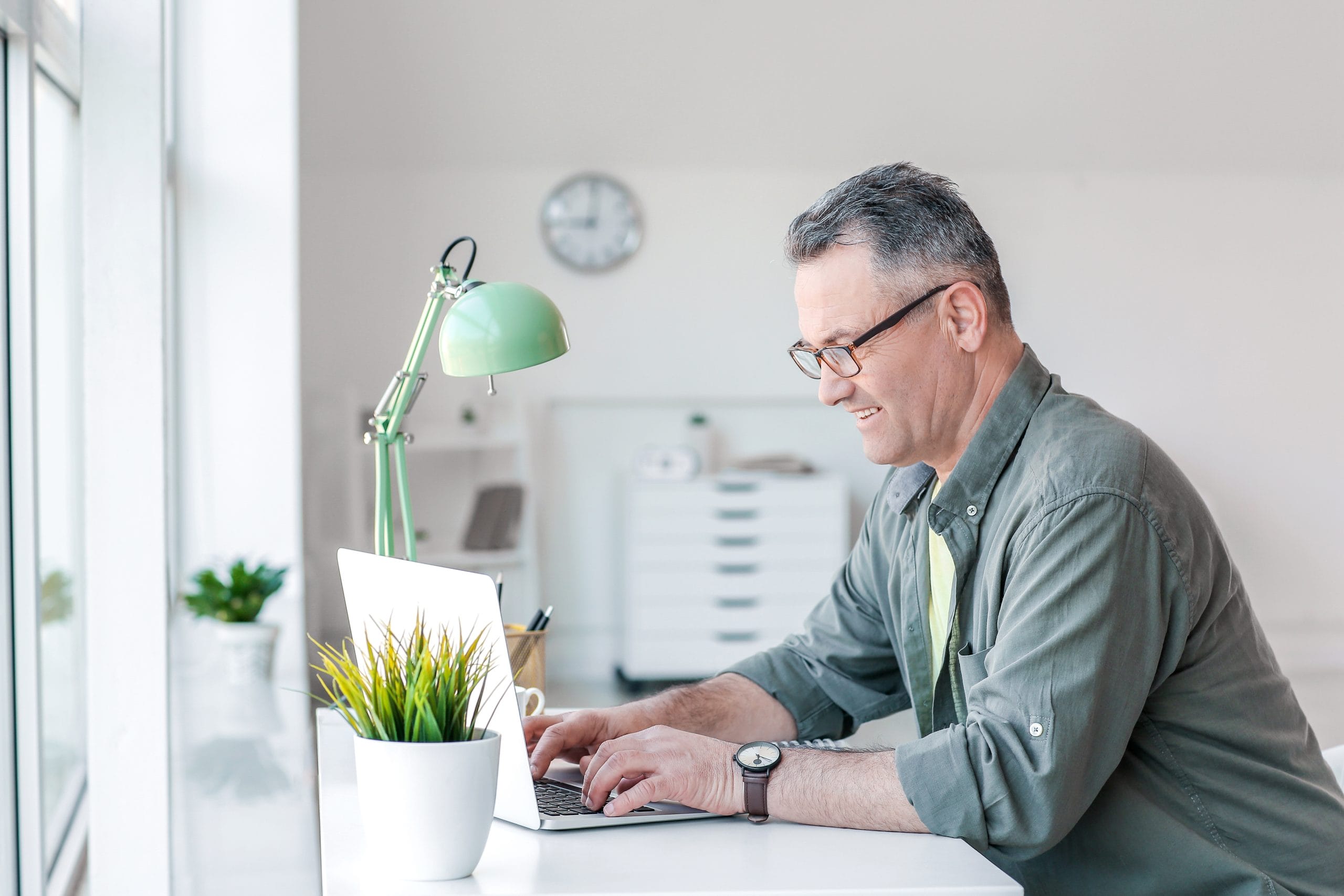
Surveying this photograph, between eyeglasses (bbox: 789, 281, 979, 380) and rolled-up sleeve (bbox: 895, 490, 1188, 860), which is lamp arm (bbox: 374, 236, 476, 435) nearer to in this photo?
eyeglasses (bbox: 789, 281, 979, 380)

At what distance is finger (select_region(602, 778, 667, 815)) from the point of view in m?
1.19

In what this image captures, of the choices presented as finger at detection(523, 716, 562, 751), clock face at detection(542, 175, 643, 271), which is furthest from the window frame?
clock face at detection(542, 175, 643, 271)

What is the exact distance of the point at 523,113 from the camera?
5109 millimetres

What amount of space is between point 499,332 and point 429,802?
1.76 feet

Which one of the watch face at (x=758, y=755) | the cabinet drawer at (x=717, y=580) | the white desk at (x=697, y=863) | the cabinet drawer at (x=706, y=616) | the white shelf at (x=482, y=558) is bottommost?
the cabinet drawer at (x=706, y=616)

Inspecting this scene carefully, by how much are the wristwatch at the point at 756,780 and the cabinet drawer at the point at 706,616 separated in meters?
3.74

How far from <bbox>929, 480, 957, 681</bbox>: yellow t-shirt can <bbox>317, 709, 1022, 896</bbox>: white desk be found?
0.36m

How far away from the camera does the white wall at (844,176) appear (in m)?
4.91

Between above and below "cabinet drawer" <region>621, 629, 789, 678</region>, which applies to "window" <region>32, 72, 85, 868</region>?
above

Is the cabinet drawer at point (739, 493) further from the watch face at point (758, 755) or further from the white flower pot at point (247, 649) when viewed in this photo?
the watch face at point (758, 755)

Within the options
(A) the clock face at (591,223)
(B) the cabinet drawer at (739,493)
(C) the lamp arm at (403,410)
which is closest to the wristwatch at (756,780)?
(C) the lamp arm at (403,410)

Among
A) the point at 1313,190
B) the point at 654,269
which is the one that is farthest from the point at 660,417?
the point at 1313,190

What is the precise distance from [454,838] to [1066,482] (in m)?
0.65

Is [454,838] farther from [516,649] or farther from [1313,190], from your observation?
[1313,190]
